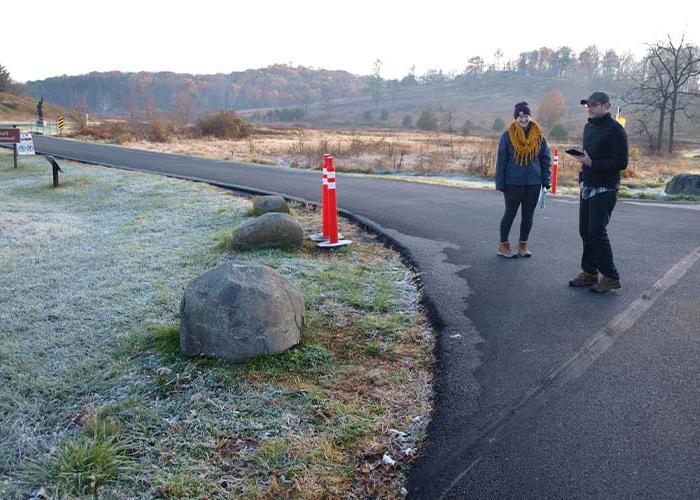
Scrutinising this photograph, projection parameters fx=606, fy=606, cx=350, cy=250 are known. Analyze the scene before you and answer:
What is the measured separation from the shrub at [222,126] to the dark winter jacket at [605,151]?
125ft

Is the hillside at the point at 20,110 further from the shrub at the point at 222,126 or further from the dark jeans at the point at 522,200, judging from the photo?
the dark jeans at the point at 522,200

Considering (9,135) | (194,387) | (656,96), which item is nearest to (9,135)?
(9,135)

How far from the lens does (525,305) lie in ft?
19.0

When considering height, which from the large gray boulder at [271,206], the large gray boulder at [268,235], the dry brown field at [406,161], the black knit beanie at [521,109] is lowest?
the large gray boulder at [268,235]

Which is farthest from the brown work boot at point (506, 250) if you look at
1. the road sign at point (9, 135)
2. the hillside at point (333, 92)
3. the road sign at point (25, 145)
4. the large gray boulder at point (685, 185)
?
the hillside at point (333, 92)

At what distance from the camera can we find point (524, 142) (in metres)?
7.22

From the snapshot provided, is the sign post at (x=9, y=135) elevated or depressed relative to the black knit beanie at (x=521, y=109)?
depressed

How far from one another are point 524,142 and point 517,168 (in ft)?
1.05

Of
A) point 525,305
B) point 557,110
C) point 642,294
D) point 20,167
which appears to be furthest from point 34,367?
point 557,110

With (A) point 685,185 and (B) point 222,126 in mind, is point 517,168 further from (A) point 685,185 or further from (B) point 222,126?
(B) point 222,126

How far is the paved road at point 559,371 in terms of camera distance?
3105mm

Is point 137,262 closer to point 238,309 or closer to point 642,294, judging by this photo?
point 238,309

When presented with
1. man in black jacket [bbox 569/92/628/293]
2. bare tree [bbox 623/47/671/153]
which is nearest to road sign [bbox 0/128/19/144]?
man in black jacket [bbox 569/92/628/293]

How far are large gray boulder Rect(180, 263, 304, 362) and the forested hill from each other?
152 meters
